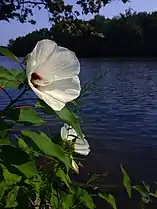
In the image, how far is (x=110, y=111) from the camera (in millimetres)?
14250

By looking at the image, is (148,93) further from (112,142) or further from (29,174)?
(29,174)

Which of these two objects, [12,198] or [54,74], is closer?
[54,74]

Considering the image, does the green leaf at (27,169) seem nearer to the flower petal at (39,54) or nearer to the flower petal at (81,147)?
the flower petal at (39,54)

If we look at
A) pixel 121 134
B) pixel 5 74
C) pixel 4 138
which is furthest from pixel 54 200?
pixel 121 134

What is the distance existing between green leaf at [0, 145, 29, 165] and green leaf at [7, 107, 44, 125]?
0.20ft

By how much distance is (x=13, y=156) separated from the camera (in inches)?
31.6

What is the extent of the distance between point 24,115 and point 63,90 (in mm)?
113

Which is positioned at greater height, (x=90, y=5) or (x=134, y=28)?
(x=90, y=5)

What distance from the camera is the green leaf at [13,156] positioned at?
2.62 feet

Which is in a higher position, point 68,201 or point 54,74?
point 54,74

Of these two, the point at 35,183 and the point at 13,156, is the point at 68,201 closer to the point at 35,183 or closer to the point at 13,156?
the point at 35,183

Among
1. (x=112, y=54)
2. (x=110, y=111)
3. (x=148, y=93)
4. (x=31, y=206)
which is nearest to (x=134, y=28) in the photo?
(x=112, y=54)

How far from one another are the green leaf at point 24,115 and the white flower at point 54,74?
0.32ft

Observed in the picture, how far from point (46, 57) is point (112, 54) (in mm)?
67842
